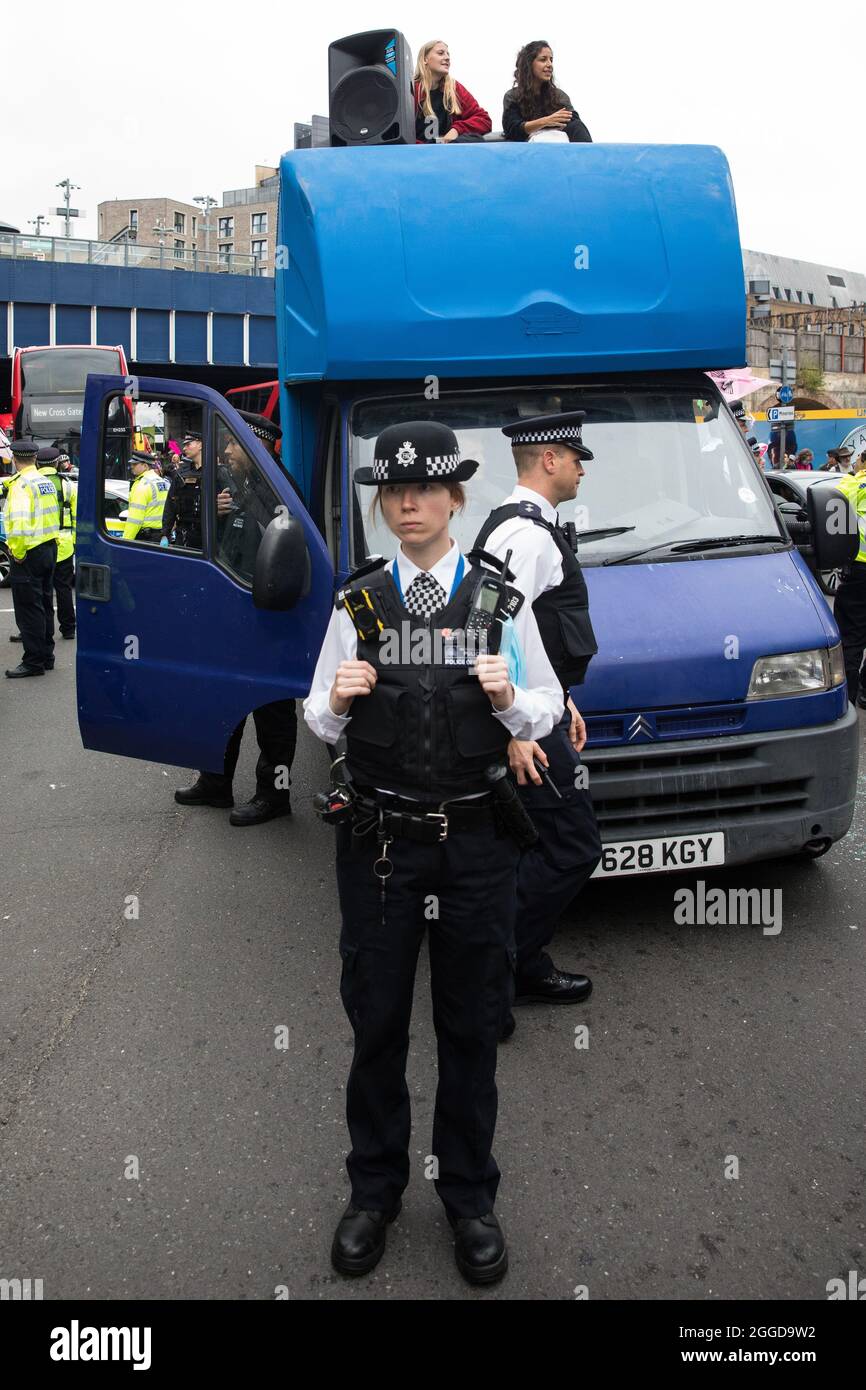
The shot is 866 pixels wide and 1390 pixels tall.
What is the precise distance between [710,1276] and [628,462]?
3148mm

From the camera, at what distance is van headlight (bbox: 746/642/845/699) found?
4.23 m

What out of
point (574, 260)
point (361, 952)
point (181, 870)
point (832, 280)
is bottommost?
point (181, 870)

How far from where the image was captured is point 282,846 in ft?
18.8

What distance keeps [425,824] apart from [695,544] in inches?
96.1

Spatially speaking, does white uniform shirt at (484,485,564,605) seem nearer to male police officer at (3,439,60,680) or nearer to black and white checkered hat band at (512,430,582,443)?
black and white checkered hat band at (512,430,582,443)

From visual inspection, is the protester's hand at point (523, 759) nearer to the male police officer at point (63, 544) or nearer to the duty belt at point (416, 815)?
the duty belt at point (416, 815)

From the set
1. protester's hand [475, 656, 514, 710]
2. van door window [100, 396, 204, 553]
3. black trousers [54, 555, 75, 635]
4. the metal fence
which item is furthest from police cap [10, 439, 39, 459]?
the metal fence

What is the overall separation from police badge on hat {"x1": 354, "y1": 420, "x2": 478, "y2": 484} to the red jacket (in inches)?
174

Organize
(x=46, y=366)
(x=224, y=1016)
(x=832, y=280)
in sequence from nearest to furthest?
(x=224, y=1016)
(x=46, y=366)
(x=832, y=280)

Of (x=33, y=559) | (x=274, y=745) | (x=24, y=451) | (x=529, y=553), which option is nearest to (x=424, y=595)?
A: (x=529, y=553)

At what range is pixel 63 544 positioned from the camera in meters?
11.9

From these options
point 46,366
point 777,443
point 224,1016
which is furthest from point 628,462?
point 777,443

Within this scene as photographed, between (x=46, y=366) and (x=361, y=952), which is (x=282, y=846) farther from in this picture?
(x=46, y=366)
